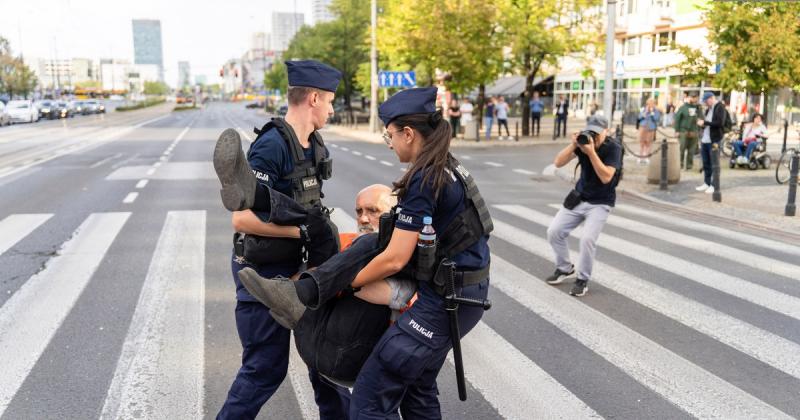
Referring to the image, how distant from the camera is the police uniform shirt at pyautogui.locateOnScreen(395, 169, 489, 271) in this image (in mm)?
2695

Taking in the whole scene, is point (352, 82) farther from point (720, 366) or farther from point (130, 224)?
point (720, 366)

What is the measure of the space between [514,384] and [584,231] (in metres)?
2.51

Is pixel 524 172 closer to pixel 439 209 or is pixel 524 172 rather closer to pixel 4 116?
pixel 439 209

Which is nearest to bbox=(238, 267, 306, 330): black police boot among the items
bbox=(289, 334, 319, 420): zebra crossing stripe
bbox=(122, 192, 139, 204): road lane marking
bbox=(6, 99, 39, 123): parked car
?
bbox=(289, 334, 319, 420): zebra crossing stripe

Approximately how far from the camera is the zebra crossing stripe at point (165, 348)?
4102mm

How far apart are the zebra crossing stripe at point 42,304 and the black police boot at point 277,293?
2417 mm

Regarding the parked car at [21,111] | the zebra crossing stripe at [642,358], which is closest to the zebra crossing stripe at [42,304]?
the zebra crossing stripe at [642,358]

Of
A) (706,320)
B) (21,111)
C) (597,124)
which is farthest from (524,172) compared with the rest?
(21,111)

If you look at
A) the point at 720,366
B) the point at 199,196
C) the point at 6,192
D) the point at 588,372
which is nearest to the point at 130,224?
the point at 199,196

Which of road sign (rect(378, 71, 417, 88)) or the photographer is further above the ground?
road sign (rect(378, 71, 417, 88))

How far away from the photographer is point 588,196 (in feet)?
21.4

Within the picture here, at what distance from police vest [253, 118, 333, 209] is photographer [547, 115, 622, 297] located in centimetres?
326

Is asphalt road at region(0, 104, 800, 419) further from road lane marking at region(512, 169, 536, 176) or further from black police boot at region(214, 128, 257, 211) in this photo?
road lane marking at region(512, 169, 536, 176)

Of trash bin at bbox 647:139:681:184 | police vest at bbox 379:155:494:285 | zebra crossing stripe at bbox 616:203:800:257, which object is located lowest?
zebra crossing stripe at bbox 616:203:800:257
